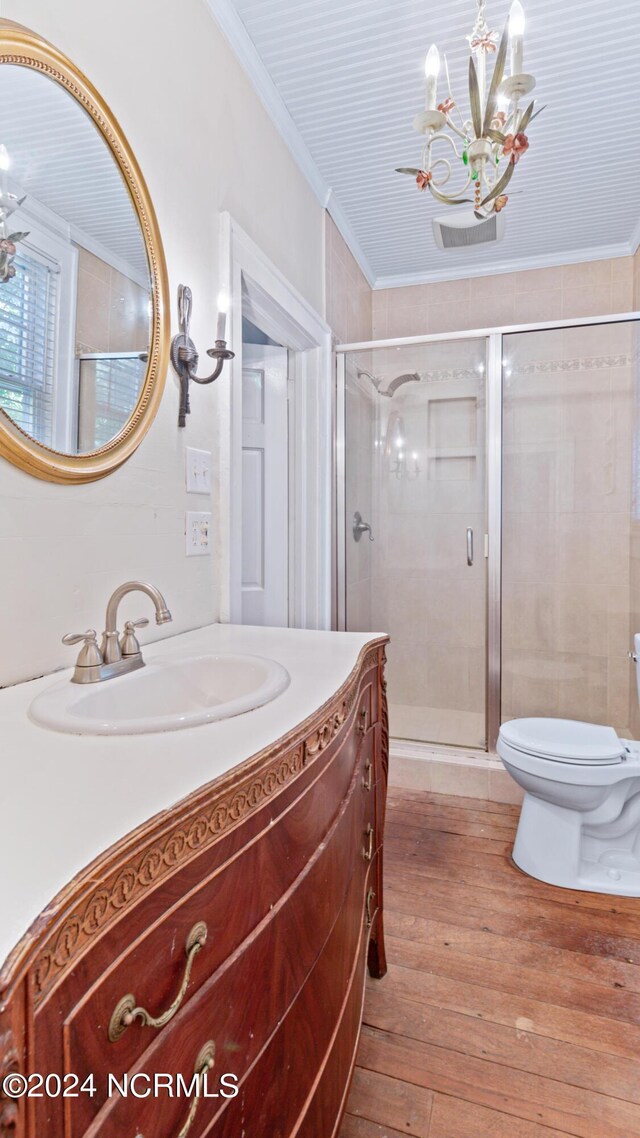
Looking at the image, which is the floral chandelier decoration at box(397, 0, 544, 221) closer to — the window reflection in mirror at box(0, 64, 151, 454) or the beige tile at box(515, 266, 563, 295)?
the window reflection in mirror at box(0, 64, 151, 454)

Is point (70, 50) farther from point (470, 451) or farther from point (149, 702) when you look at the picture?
point (470, 451)

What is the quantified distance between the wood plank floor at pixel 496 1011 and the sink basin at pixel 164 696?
862 millimetres

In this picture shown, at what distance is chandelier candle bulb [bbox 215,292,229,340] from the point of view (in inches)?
55.0

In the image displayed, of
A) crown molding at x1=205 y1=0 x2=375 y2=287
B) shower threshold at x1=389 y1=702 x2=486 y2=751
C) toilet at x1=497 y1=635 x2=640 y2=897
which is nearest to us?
crown molding at x1=205 y1=0 x2=375 y2=287

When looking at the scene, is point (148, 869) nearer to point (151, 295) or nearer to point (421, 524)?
point (151, 295)

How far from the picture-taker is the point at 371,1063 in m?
1.22

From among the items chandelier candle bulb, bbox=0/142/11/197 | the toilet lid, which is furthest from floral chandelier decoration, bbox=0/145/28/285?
the toilet lid

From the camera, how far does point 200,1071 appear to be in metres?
0.52

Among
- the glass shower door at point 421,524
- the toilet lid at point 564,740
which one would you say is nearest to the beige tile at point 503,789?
the glass shower door at point 421,524

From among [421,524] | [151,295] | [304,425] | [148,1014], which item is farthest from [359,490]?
[148,1014]

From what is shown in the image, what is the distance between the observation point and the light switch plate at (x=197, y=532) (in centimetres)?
144

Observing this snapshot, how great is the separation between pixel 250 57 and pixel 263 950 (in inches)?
90.3

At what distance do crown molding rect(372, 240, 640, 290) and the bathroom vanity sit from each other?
3029 millimetres

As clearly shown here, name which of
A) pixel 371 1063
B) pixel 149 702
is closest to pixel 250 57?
pixel 149 702
